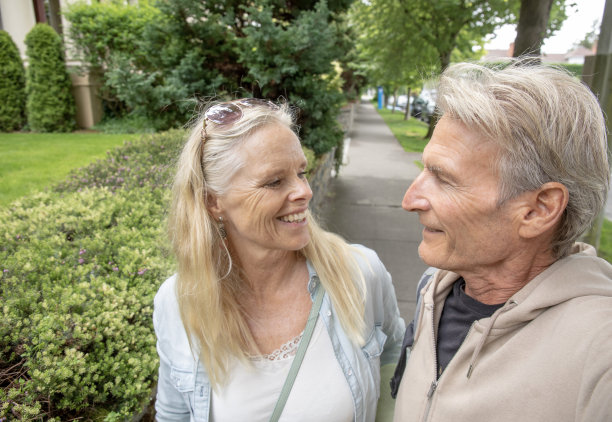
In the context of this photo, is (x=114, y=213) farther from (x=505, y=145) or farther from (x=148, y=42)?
(x=148, y=42)

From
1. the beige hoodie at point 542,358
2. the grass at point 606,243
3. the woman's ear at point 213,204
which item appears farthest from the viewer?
the grass at point 606,243

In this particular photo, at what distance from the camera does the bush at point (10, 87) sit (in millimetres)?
10578

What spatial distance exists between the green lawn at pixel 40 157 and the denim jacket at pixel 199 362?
3483mm

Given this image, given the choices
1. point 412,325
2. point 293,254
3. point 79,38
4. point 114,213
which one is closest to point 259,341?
point 293,254

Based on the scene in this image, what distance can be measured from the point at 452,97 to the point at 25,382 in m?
1.92

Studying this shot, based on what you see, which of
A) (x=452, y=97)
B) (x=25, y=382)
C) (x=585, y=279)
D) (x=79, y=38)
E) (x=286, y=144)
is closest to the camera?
(x=585, y=279)

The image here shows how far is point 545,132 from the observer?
108 cm

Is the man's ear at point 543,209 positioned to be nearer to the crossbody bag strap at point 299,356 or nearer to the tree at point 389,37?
the crossbody bag strap at point 299,356

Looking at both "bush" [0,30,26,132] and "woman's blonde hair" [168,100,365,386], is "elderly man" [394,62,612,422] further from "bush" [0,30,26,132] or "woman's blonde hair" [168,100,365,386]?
"bush" [0,30,26,132]

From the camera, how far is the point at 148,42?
6.03 m

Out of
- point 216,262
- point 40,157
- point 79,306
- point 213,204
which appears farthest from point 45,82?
point 216,262

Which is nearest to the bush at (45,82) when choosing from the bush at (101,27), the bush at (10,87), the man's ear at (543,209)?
the bush at (10,87)

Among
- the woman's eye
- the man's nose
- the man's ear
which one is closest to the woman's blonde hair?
the woman's eye

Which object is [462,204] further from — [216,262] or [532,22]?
[532,22]
